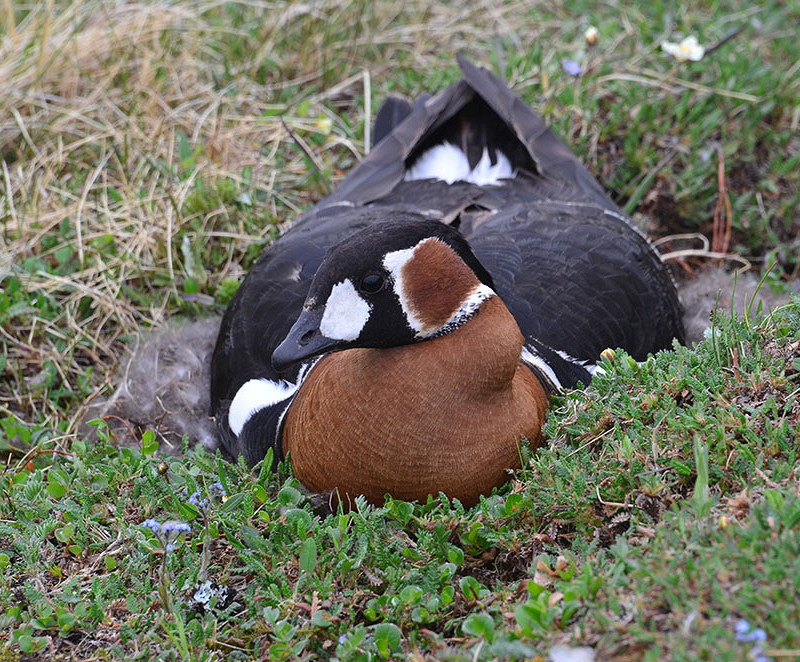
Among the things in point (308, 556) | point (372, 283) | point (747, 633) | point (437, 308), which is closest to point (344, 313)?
point (372, 283)

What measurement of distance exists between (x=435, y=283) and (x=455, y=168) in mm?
1814

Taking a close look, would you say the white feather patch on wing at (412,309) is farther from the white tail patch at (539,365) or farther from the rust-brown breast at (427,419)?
the white tail patch at (539,365)

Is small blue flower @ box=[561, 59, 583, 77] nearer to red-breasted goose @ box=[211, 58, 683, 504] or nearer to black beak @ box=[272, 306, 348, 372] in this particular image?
red-breasted goose @ box=[211, 58, 683, 504]

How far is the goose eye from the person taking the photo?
8.91 ft

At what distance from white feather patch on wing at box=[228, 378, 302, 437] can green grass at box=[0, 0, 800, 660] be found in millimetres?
A: 282

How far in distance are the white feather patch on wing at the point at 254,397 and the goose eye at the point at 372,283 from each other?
0.65 meters

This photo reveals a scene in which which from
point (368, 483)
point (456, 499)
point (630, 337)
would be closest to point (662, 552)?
point (456, 499)

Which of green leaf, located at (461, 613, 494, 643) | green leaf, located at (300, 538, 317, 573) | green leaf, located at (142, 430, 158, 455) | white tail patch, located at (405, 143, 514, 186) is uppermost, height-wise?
white tail patch, located at (405, 143, 514, 186)

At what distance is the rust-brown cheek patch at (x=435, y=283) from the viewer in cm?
276

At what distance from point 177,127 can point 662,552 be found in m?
3.96

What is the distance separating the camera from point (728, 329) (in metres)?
2.80

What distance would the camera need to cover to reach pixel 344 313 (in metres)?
2.74

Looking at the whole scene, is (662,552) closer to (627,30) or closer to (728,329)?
(728,329)

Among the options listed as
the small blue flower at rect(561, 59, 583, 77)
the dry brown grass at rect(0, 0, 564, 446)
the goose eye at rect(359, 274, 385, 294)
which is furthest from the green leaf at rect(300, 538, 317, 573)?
the small blue flower at rect(561, 59, 583, 77)
